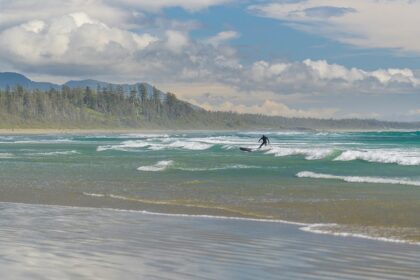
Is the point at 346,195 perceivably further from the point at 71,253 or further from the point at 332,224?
the point at 71,253

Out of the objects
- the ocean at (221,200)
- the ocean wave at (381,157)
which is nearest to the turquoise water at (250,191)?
the ocean at (221,200)

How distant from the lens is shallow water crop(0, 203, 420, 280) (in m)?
9.99

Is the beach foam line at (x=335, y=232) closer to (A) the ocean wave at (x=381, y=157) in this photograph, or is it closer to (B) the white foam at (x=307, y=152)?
(A) the ocean wave at (x=381, y=157)

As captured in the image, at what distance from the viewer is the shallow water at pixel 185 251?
32.8 ft

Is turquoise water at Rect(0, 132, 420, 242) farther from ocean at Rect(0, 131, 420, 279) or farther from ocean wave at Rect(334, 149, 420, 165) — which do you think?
ocean wave at Rect(334, 149, 420, 165)

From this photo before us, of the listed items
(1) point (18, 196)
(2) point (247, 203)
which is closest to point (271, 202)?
(2) point (247, 203)

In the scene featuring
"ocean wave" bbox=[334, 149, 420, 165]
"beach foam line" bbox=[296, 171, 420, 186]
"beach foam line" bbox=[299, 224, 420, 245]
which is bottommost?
"beach foam line" bbox=[299, 224, 420, 245]

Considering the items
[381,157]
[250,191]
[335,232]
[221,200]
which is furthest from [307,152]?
[335,232]

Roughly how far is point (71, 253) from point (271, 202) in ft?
31.7

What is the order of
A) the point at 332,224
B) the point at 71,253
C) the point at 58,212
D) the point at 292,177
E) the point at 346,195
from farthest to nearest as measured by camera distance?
the point at 292,177
the point at 346,195
the point at 58,212
the point at 332,224
the point at 71,253

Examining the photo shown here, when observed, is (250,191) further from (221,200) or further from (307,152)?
(307,152)

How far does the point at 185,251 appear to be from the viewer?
11.9m

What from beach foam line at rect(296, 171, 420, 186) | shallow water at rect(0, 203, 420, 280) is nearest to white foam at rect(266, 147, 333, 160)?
beach foam line at rect(296, 171, 420, 186)

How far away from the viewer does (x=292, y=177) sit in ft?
97.7
